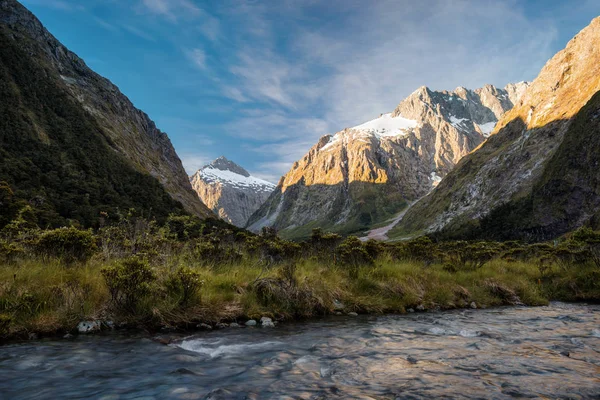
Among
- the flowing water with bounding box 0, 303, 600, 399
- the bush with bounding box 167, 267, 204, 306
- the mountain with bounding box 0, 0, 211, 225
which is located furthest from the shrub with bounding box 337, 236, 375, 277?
the mountain with bounding box 0, 0, 211, 225

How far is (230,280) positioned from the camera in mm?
13180

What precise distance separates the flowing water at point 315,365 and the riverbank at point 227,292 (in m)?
0.97

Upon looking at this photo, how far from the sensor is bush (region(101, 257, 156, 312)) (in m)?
10.0

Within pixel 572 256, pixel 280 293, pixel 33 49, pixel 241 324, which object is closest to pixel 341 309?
pixel 280 293

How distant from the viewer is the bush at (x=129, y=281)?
32.9 ft

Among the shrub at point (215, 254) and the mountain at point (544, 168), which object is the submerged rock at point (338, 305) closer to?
the shrub at point (215, 254)

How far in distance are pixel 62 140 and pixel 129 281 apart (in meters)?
113

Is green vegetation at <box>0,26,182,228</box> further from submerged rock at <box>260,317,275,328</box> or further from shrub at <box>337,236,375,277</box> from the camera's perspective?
submerged rock at <box>260,317,275,328</box>

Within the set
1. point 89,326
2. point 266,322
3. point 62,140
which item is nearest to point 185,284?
point 89,326

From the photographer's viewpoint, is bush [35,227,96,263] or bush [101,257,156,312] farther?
bush [35,227,96,263]

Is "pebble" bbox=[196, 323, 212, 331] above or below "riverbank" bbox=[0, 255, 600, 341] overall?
→ below

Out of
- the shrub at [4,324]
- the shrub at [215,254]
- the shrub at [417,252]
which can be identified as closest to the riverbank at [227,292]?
the shrub at [4,324]

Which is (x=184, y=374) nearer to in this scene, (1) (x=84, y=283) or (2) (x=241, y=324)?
(2) (x=241, y=324)

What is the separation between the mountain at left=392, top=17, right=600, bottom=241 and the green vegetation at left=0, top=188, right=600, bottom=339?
86.1 meters
